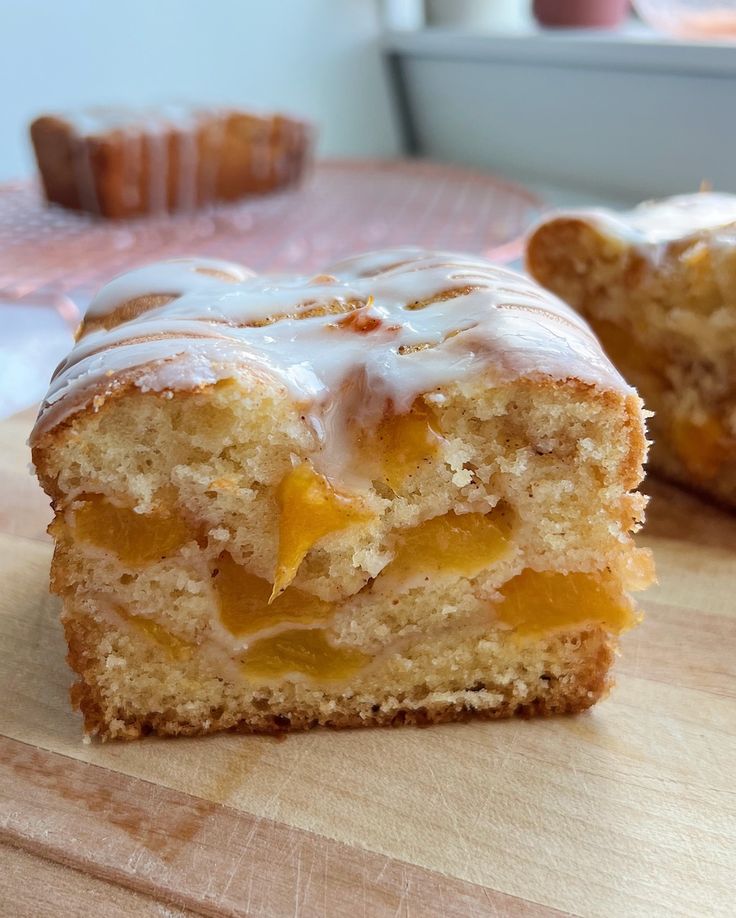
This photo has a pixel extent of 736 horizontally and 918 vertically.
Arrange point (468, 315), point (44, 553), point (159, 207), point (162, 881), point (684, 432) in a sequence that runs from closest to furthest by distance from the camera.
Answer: point (162, 881) < point (468, 315) < point (44, 553) < point (684, 432) < point (159, 207)

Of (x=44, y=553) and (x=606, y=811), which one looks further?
(x=44, y=553)

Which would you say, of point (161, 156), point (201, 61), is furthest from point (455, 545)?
point (201, 61)

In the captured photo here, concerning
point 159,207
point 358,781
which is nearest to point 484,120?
point 159,207

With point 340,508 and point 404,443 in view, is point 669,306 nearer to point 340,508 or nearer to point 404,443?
point 404,443

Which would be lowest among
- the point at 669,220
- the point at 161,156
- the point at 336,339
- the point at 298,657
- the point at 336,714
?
the point at 336,714

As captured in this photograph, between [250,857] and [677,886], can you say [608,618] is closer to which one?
[677,886]

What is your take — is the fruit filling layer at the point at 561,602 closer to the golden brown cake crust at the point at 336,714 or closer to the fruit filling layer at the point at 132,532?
the golden brown cake crust at the point at 336,714
